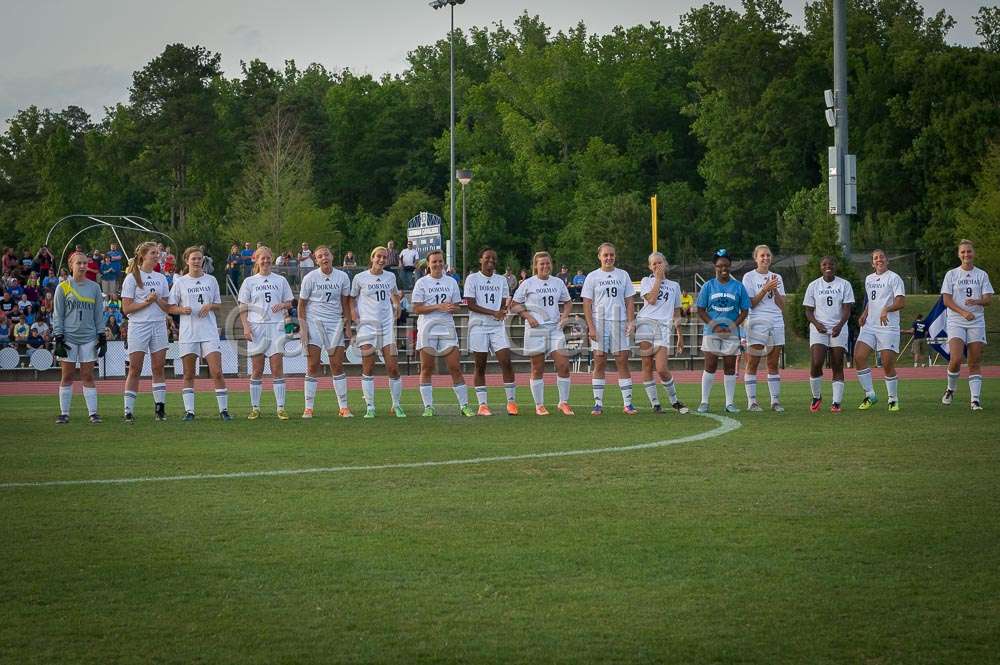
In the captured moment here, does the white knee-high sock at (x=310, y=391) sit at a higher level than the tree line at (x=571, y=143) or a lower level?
lower

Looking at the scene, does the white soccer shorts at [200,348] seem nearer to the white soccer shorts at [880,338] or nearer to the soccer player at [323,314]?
the soccer player at [323,314]

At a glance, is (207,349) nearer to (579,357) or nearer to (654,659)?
(654,659)

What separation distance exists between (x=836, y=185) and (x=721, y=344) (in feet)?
40.1

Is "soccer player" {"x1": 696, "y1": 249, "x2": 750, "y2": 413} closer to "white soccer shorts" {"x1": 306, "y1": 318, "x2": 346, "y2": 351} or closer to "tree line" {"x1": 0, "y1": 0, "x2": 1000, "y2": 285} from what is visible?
"white soccer shorts" {"x1": 306, "y1": 318, "x2": 346, "y2": 351}

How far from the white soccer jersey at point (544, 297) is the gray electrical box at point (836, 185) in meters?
13.1

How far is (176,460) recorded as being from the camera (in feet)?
38.3

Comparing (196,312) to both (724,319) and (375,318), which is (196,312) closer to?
(375,318)

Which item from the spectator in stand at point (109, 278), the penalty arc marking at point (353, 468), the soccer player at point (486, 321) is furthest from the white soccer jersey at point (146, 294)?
the spectator in stand at point (109, 278)

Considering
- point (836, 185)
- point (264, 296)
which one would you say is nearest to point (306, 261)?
point (836, 185)

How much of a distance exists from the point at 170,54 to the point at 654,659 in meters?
82.3

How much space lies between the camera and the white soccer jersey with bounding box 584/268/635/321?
54.5 feet

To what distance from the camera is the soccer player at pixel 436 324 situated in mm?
16656

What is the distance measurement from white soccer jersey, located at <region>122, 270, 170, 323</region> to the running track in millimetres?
9268

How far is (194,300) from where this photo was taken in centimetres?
1636
